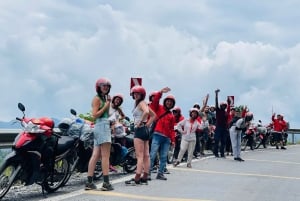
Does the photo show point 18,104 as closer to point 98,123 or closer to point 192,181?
point 98,123

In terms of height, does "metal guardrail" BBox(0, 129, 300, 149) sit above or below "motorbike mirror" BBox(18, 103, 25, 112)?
below

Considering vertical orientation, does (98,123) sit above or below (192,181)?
above

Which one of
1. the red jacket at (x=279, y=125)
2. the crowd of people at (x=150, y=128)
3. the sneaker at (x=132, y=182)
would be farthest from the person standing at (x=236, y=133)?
the red jacket at (x=279, y=125)

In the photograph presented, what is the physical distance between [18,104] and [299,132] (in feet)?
92.8

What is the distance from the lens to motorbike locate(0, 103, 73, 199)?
7461 mm

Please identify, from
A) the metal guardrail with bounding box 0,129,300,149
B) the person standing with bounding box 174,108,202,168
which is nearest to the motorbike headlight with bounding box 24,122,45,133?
the metal guardrail with bounding box 0,129,300,149

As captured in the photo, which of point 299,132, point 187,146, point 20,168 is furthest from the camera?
point 299,132

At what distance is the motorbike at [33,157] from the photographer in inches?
294

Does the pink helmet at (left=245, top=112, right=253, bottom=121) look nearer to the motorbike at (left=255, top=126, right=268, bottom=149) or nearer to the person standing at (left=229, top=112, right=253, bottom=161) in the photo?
the person standing at (left=229, top=112, right=253, bottom=161)

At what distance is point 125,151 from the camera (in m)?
10.9

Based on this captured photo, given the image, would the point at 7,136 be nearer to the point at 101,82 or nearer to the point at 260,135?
the point at 101,82

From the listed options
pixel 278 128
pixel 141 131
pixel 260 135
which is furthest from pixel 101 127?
→ pixel 278 128

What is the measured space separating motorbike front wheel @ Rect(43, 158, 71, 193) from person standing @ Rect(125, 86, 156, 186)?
4.14ft

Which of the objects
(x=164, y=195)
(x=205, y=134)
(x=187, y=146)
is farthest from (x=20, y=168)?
(x=205, y=134)
